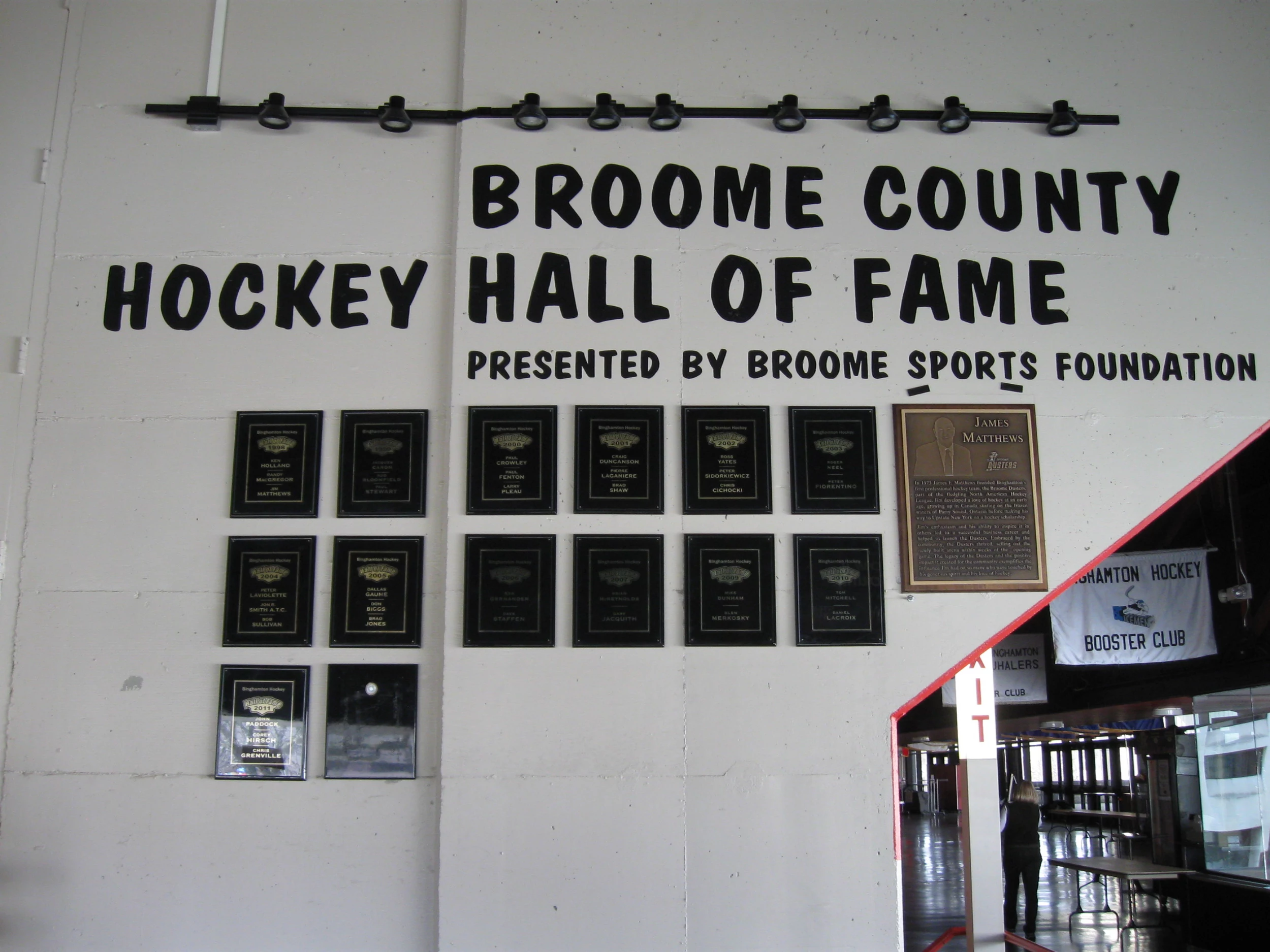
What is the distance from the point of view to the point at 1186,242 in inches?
180

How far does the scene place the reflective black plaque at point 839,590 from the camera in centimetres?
416

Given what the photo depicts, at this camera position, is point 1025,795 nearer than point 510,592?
No

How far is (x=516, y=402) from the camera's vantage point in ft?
14.2

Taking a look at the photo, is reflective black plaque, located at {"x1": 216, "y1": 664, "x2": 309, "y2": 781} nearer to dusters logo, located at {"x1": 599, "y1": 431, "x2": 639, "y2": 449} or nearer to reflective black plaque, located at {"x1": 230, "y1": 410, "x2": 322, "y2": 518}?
reflective black plaque, located at {"x1": 230, "y1": 410, "x2": 322, "y2": 518}

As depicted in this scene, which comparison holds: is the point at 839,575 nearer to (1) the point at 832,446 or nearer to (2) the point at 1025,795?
(1) the point at 832,446

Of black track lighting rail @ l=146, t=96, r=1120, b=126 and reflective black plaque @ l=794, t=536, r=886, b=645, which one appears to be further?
black track lighting rail @ l=146, t=96, r=1120, b=126

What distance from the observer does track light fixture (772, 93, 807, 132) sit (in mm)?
4531

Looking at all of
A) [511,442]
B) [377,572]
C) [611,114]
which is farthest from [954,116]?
[377,572]

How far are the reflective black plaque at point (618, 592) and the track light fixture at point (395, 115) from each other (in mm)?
2126

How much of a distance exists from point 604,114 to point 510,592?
2.25m

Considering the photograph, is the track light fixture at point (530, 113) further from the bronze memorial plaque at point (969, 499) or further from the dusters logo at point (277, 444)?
the bronze memorial plaque at point (969, 499)

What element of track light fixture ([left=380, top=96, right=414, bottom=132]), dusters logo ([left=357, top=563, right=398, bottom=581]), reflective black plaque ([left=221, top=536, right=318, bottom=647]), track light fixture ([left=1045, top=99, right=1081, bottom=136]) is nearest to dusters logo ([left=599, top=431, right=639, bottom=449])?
dusters logo ([left=357, top=563, right=398, bottom=581])

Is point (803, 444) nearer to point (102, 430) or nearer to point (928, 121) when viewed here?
point (928, 121)

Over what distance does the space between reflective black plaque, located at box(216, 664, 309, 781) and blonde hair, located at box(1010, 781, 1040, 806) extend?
317 inches
